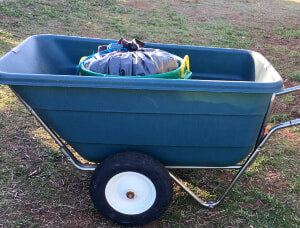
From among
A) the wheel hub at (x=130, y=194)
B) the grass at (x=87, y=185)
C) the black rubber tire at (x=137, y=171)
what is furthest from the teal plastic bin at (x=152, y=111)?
the grass at (x=87, y=185)

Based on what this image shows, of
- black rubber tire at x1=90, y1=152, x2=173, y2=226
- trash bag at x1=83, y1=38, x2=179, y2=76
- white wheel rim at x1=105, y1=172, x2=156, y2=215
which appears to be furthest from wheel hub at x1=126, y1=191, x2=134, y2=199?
trash bag at x1=83, y1=38, x2=179, y2=76

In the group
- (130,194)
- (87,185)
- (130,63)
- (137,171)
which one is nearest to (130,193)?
(130,194)

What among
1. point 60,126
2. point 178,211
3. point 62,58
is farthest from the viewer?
point 62,58

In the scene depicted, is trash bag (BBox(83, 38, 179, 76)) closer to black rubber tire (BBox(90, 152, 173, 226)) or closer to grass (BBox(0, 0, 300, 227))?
black rubber tire (BBox(90, 152, 173, 226))

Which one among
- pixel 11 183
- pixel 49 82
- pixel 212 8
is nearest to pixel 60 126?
pixel 49 82

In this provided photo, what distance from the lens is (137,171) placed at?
6.07ft

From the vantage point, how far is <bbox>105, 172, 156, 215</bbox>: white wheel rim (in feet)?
6.27

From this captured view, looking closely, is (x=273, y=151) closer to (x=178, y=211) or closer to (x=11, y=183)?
(x=178, y=211)

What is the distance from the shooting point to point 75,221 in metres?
2.04

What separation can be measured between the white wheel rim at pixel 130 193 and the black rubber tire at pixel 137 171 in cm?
3

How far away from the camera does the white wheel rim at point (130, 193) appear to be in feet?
6.27

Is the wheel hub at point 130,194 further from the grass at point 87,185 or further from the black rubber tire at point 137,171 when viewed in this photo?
the grass at point 87,185

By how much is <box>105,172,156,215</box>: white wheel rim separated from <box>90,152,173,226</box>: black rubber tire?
3 centimetres

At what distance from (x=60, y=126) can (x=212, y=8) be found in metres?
8.24
